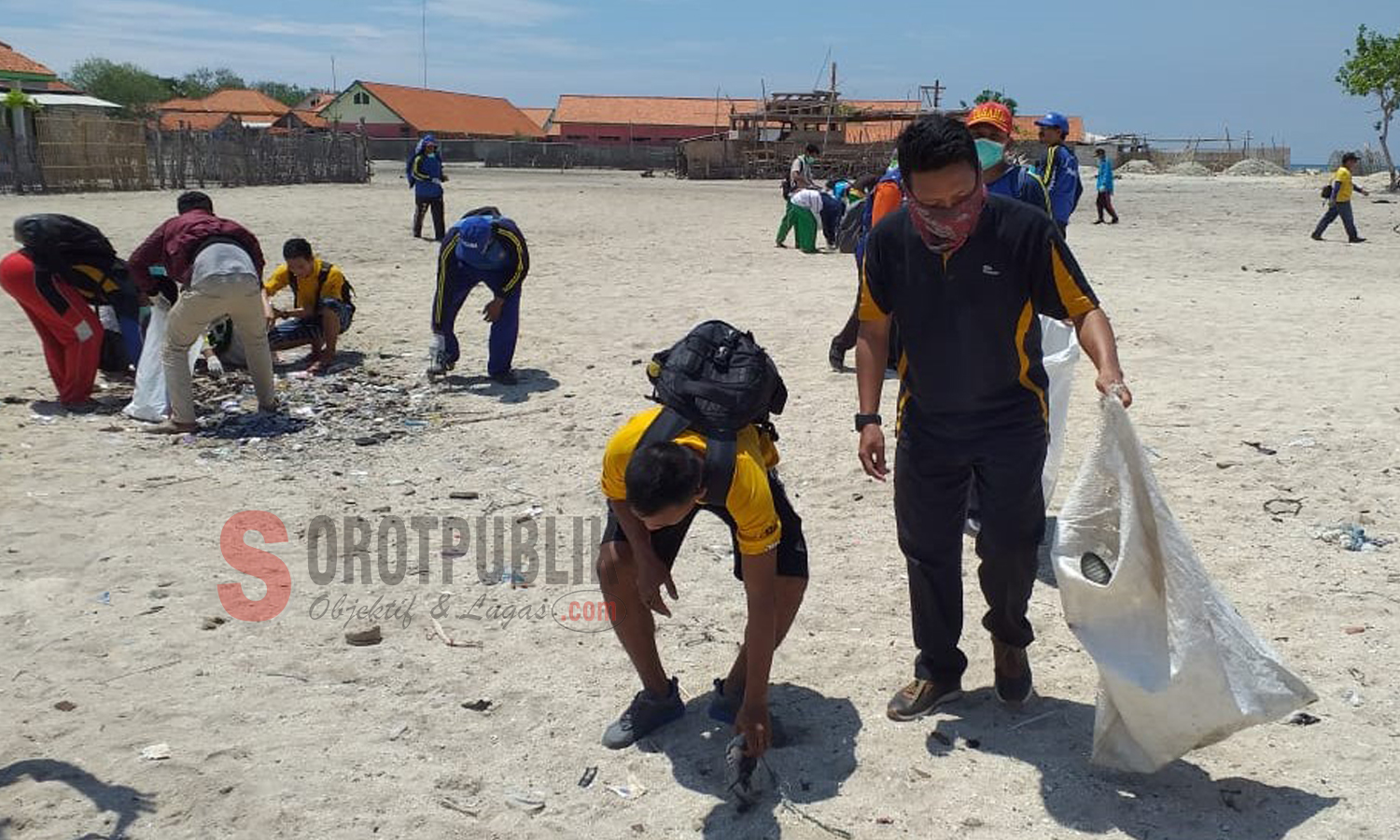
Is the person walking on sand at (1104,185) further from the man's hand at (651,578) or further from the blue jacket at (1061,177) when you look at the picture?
the man's hand at (651,578)

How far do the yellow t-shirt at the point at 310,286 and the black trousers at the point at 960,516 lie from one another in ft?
19.9

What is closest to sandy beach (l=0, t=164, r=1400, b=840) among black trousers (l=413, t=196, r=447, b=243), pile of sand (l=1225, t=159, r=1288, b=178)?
black trousers (l=413, t=196, r=447, b=243)

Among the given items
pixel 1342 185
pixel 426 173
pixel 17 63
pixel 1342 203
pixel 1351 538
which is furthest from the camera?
pixel 17 63

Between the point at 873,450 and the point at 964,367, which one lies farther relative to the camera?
the point at 873,450

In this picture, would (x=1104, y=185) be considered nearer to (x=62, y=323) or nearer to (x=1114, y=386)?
(x=62, y=323)

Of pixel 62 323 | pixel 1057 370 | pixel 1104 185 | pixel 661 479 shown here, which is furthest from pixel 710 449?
pixel 1104 185

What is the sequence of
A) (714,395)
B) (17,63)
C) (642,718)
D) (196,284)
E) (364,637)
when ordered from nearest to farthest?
(714,395), (642,718), (364,637), (196,284), (17,63)

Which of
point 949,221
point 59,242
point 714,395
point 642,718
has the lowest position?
point 642,718

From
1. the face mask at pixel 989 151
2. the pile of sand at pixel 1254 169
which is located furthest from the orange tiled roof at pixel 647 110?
the face mask at pixel 989 151

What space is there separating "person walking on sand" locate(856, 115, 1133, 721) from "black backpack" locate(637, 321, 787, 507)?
445 millimetres

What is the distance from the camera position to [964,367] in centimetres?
304

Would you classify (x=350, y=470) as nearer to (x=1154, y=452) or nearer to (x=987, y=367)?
(x=987, y=367)

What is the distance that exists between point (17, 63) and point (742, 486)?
4633 cm

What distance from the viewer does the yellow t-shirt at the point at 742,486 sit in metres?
2.85
